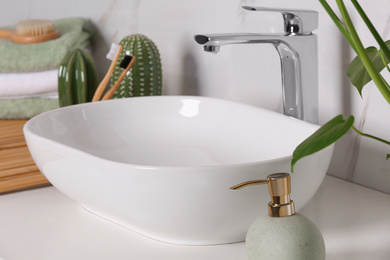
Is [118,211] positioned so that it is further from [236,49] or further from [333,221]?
[236,49]

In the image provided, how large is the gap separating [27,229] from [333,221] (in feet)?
1.26

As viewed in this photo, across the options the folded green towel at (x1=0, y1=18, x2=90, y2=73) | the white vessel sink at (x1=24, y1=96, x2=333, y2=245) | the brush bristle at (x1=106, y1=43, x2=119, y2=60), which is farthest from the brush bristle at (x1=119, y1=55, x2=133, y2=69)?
the folded green towel at (x1=0, y1=18, x2=90, y2=73)

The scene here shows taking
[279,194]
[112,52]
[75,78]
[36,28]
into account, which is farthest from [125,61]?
Result: [279,194]

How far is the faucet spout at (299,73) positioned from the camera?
83 centimetres

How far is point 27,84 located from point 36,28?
5.8 inches

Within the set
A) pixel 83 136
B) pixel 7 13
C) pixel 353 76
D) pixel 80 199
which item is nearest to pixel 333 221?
pixel 353 76

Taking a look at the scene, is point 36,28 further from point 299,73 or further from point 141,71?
point 299,73

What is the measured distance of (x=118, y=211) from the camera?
673 mm

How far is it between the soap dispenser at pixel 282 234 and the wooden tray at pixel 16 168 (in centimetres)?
45

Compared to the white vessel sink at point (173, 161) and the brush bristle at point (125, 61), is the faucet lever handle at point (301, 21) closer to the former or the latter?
the white vessel sink at point (173, 161)

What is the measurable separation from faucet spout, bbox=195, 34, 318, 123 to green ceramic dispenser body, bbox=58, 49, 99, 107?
499 mm

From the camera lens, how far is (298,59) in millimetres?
839

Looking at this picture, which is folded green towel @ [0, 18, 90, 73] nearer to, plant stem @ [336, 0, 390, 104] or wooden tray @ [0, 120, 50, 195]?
wooden tray @ [0, 120, 50, 195]

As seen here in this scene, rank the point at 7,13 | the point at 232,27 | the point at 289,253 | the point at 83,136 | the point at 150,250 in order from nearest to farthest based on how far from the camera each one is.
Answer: the point at 289,253
the point at 150,250
the point at 83,136
the point at 232,27
the point at 7,13
